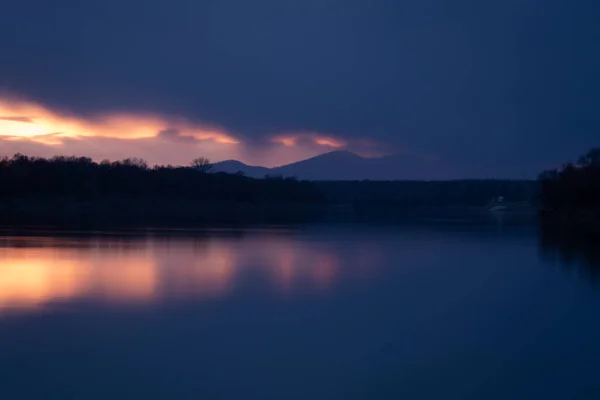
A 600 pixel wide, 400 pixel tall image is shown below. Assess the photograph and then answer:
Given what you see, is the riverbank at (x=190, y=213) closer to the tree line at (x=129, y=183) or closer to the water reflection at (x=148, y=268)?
the tree line at (x=129, y=183)

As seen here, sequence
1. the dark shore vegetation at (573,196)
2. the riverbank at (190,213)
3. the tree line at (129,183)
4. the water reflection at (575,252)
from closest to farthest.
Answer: the water reflection at (575,252), the dark shore vegetation at (573,196), the riverbank at (190,213), the tree line at (129,183)

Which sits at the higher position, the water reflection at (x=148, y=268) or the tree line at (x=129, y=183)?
the tree line at (x=129, y=183)

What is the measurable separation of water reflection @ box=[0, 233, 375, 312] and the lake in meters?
0.06

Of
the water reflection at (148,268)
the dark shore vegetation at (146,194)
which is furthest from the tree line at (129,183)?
the water reflection at (148,268)

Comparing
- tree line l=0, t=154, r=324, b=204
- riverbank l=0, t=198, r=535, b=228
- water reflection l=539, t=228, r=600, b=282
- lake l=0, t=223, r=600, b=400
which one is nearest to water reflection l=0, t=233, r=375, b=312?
lake l=0, t=223, r=600, b=400

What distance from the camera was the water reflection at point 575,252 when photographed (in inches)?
707

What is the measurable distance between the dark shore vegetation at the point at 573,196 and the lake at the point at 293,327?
90.3 feet

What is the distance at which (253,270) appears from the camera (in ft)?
56.0

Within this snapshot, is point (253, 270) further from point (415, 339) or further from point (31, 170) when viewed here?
point (31, 170)

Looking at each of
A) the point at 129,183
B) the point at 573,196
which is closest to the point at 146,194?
the point at 129,183

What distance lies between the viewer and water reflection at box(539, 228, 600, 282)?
17962mm

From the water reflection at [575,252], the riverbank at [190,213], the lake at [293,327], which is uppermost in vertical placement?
the riverbank at [190,213]

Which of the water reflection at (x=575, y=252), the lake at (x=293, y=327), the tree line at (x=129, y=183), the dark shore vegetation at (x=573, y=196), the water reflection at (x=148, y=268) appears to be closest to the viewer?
the lake at (x=293, y=327)

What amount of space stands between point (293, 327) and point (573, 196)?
40.7m
